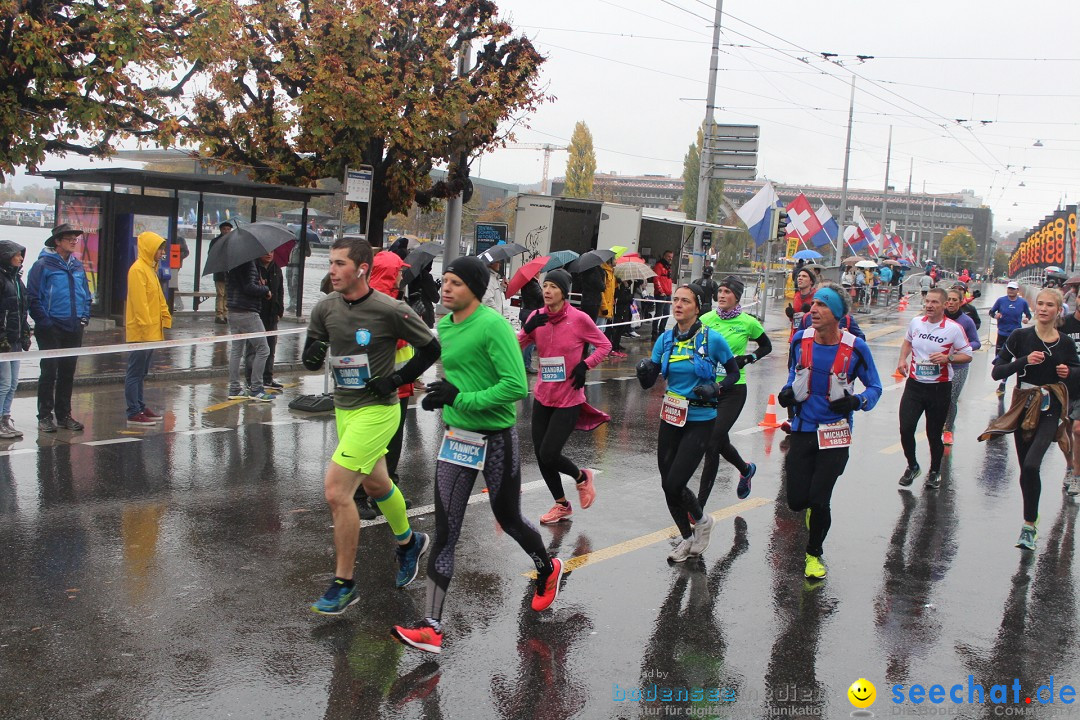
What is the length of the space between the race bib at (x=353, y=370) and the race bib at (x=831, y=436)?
278 centimetres

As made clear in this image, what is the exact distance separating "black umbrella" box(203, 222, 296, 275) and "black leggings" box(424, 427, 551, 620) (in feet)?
17.9

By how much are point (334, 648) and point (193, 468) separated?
3.96 meters

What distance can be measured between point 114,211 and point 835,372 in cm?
1406

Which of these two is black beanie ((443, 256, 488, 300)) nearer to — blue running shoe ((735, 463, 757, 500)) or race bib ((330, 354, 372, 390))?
race bib ((330, 354, 372, 390))

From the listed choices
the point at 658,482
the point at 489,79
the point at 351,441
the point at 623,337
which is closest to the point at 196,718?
the point at 351,441

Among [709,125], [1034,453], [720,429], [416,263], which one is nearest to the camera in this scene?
[1034,453]

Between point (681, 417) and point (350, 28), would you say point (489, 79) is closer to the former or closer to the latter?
point (350, 28)

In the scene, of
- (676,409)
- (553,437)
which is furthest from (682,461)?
(553,437)

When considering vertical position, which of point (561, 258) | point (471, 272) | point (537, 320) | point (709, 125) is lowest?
point (537, 320)

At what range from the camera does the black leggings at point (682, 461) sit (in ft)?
20.3

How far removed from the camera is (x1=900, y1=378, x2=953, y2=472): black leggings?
8852mm

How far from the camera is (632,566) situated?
6285 millimetres

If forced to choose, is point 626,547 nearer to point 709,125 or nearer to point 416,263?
point 416,263

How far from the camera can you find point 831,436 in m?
6.12
